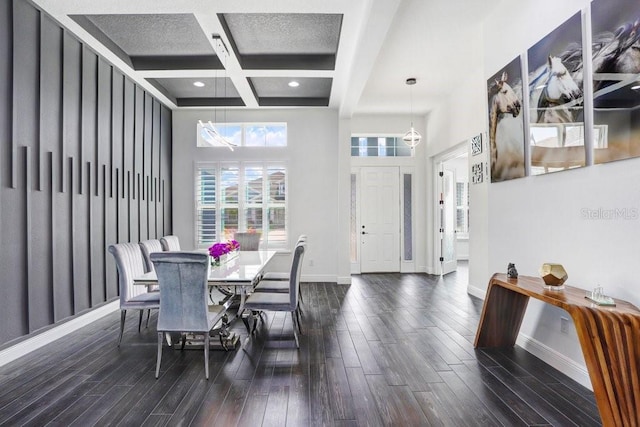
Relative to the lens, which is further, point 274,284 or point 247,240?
point 247,240

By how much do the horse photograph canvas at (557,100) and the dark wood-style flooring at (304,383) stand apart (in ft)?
5.50

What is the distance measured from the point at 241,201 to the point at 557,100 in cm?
490

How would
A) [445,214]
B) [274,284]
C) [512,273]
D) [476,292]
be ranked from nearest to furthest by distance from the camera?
1. [512,273]
2. [274,284]
3. [476,292]
4. [445,214]

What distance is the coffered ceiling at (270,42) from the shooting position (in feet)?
10.5

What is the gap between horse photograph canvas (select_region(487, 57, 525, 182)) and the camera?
3.03 meters

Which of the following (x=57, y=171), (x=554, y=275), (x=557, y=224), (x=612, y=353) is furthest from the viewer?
(x=57, y=171)

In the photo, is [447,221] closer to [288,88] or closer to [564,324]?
[288,88]

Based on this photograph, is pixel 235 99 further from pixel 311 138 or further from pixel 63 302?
pixel 63 302

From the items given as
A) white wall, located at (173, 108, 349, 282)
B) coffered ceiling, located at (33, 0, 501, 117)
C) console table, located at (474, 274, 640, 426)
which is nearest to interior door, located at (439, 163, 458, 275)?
coffered ceiling, located at (33, 0, 501, 117)

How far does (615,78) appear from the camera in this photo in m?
2.06

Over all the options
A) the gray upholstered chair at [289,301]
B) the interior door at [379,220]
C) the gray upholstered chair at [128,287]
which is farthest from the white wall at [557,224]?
the gray upholstered chair at [128,287]

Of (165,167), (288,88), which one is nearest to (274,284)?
(288,88)

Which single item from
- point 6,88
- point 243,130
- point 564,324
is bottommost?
point 564,324

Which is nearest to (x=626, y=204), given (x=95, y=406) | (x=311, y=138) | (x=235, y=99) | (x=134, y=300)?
(x=95, y=406)
